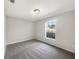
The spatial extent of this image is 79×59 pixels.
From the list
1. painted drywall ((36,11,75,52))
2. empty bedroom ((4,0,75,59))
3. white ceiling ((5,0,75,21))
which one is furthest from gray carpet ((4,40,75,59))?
white ceiling ((5,0,75,21))

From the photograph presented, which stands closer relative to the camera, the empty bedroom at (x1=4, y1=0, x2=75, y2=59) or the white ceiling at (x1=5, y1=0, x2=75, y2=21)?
the white ceiling at (x1=5, y1=0, x2=75, y2=21)

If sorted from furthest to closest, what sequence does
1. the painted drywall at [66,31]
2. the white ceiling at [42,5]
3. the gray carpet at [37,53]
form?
1. the painted drywall at [66,31]
2. the gray carpet at [37,53]
3. the white ceiling at [42,5]

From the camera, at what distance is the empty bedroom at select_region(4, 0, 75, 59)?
93.3 inches

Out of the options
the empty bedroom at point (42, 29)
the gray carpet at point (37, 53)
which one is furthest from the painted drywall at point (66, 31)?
the gray carpet at point (37, 53)

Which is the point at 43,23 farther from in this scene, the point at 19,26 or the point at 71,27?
the point at 71,27

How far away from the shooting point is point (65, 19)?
10.1 feet

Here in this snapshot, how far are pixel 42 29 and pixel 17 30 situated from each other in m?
2.20

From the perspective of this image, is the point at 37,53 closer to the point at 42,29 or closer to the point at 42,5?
the point at 42,5

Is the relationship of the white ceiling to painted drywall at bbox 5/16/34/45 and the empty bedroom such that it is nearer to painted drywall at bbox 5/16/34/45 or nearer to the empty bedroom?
the empty bedroom

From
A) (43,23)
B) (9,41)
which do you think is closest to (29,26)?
(43,23)

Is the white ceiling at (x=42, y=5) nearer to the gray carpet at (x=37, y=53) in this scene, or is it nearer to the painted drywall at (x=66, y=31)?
the painted drywall at (x=66, y=31)

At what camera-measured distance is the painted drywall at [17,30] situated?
4.12 m

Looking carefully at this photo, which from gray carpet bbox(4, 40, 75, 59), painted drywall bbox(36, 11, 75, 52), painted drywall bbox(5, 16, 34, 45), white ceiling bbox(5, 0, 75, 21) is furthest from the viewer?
painted drywall bbox(5, 16, 34, 45)

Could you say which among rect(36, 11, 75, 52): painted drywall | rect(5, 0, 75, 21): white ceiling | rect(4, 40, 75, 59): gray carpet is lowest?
rect(4, 40, 75, 59): gray carpet
